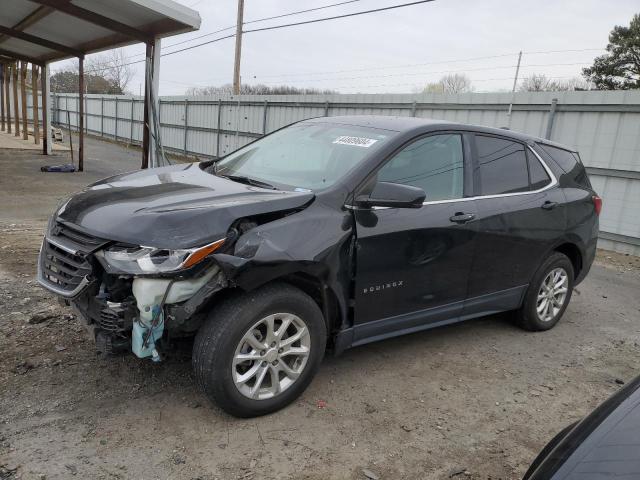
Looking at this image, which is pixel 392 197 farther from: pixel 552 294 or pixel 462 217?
pixel 552 294

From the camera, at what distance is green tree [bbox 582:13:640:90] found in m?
29.6

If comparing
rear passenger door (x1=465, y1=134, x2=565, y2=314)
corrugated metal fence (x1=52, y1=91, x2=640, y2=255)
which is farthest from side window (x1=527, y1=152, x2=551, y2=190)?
corrugated metal fence (x1=52, y1=91, x2=640, y2=255)

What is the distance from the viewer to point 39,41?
12.9 meters

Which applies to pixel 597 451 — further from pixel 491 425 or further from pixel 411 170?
pixel 411 170

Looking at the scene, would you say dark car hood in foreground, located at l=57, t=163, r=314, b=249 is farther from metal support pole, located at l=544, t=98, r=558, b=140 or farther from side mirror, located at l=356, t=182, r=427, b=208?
metal support pole, located at l=544, t=98, r=558, b=140

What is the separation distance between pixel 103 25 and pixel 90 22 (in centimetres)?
34

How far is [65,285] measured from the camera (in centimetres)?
288

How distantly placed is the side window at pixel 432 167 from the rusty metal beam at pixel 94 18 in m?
8.01

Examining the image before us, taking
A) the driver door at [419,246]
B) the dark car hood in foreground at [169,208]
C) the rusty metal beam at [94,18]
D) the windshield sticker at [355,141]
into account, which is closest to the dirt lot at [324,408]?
the driver door at [419,246]

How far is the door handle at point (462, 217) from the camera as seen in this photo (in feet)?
12.0

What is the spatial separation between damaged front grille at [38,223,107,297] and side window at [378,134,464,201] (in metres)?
1.82

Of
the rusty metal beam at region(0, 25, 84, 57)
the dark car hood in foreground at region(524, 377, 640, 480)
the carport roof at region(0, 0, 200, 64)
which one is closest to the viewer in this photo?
the dark car hood in foreground at region(524, 377, 640, 480)

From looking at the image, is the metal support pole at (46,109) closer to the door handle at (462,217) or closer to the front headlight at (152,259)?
the front headlight at (152,259)

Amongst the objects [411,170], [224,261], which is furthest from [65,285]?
[411,170]
